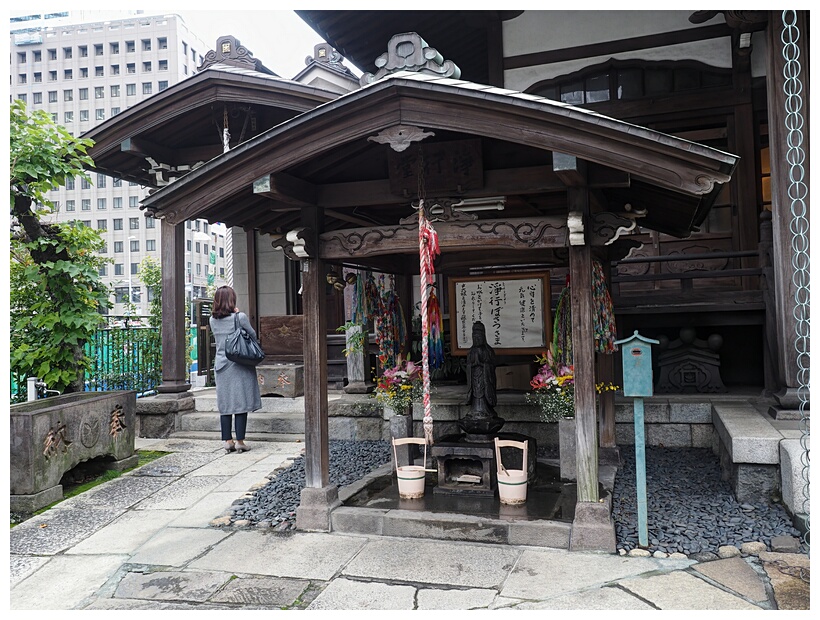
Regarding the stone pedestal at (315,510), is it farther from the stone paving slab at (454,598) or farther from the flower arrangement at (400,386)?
the flower arrangement at (400,386)

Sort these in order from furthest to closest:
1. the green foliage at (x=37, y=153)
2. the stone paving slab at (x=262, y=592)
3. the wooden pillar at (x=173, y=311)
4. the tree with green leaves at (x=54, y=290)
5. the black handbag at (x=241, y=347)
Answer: the wooden pillar at (x=173, y=311) → the black handbag at (x=241, y=347) → the tree with green leaves at (x=54, y=290) → the green foliage at (x=37, y=153) → the stone paving slab at (x=262, y=592)

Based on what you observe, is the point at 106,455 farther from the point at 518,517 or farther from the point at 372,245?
the point at 518,517

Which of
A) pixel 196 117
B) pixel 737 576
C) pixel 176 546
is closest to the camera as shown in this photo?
pixel 737 576

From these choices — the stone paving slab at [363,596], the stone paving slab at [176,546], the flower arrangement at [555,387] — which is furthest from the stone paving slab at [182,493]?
the flower arrangement at [555,387]

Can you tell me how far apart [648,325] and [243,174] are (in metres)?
7.20

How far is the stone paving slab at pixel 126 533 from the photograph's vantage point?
19.2 ft

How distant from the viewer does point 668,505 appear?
6422mm

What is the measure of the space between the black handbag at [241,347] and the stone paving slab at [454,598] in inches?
213

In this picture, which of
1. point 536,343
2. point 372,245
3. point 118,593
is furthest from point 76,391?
point 536,343

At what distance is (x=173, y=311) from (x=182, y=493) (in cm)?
410

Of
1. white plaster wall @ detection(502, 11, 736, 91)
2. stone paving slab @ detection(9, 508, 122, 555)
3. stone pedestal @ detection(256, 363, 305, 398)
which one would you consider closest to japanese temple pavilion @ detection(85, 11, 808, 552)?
white plaster wall @ detection(502, 11, 736, 91)

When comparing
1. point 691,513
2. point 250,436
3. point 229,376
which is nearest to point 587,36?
point 691,513

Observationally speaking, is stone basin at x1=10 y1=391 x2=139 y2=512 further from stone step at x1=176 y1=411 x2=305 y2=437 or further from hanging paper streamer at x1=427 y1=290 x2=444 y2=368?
hanging paper streamer at x1=427 y1=290 x2=444 y2=368

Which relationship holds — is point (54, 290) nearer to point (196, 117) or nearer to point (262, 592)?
point (196, 117)
